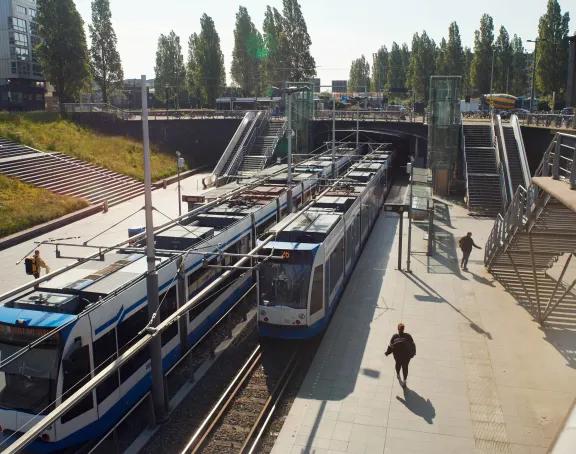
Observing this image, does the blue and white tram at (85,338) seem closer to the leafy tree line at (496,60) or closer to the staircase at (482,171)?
the staircase at (482,171)

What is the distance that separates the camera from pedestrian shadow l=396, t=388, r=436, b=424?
1112cm

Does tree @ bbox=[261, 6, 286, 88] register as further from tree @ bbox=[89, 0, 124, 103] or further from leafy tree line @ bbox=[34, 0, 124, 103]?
leafy tree line @ bbox=[34, 0, 124, 103]

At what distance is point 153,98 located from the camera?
307ft

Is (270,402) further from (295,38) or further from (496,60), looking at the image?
(496,60)

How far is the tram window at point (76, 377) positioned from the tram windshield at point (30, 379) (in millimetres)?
192

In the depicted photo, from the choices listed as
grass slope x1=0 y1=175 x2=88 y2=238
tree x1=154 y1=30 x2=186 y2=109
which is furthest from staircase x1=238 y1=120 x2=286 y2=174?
tree x1=154 y1=30 x2=186 y2=109

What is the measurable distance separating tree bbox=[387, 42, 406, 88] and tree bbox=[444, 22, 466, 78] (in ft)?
92.4

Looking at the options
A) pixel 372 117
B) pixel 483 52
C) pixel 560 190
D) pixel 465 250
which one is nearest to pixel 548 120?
pixel 372 117

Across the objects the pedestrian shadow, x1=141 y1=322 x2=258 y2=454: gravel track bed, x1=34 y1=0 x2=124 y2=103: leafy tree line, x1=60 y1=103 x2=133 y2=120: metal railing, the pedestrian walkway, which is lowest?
x1=141 y1=322 x2=258 y2=454: gravel track bed

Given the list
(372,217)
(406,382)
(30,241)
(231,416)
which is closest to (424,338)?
(406,382)

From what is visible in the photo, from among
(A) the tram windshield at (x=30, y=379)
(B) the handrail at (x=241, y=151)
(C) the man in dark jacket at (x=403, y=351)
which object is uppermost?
(B) the handrail at (x=241, y=151)

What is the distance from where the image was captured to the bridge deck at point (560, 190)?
9.48 metres

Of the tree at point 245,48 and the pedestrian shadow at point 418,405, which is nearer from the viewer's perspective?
the pedestrian shadow at point 418,405

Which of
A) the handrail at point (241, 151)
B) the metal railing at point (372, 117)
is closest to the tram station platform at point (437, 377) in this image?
the handrail at point (241, 151)
